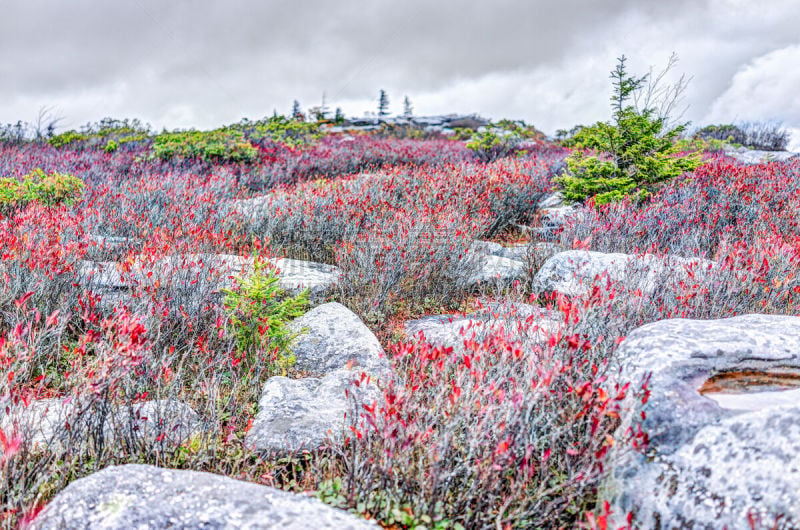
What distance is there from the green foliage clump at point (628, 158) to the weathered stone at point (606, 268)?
230 centimetres

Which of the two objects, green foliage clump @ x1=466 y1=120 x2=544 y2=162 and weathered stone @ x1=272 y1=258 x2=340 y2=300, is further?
green foliage clump @ x1=466 y1=120 x2=544 y2=162

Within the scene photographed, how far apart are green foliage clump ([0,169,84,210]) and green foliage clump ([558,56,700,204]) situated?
23.8ft

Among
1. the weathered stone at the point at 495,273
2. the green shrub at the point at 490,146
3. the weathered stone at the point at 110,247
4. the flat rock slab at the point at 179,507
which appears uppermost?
the green shrub at the point at 490,146

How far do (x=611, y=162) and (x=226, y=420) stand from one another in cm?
645

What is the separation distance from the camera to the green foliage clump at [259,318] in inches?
126

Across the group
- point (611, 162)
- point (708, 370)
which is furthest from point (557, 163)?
point (708, 370)

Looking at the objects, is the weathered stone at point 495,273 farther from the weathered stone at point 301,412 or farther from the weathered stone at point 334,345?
the weathered stone at point 301,412

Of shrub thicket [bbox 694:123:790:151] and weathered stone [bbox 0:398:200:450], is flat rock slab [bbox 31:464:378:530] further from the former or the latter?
shrub thicket [bbox 694:123:790:151]

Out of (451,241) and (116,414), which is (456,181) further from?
(116,414)

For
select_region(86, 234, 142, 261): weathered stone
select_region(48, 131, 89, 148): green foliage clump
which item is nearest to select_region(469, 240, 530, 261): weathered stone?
select_region(86, 234, 142, 261): weathered stone

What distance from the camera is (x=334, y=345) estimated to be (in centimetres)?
342

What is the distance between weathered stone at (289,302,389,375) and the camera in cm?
331

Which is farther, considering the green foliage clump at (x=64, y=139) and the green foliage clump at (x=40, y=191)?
the green foliage clump at (x=64, y=139)

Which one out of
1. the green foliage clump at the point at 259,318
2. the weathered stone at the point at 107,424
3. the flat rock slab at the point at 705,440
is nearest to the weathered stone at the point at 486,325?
the flat rock slab at the point at 705,440
